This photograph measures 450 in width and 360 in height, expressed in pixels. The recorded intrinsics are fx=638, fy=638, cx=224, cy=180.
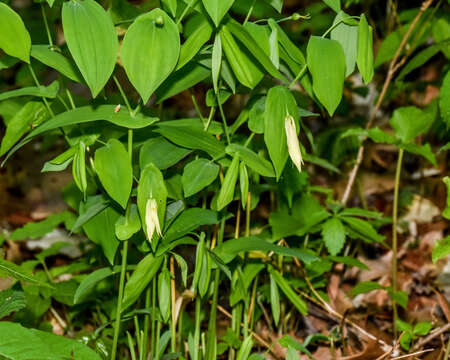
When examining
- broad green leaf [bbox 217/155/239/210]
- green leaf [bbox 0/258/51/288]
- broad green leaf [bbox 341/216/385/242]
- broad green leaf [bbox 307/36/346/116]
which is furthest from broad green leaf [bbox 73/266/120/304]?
broad green leaf [bbox 341/216/385/242]

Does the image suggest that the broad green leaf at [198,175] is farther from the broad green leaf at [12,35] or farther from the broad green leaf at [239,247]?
the broad green leaf at [12,35]

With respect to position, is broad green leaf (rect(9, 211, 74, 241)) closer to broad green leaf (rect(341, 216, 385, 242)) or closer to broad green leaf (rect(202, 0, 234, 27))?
broad green leaf (rect(341, 216, 385, 242))

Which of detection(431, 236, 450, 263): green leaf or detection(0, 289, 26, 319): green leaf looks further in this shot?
detection(431, 236, 450, 263): green leaf

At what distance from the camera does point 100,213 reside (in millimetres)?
1248

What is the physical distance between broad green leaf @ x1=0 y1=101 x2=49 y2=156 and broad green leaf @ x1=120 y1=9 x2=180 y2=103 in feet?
1.18

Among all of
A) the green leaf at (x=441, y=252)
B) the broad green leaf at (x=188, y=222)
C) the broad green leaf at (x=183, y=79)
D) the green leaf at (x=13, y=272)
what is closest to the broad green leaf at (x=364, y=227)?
the green leaf at (x=441, y=252)

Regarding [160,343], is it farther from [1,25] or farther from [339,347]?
[1,25]

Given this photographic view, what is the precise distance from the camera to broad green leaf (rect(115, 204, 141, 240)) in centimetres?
113

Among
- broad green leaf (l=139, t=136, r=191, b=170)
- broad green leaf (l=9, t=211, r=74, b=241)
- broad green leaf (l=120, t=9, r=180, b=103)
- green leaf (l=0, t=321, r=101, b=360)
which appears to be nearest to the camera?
green leaf (l=0, t=321, r=101, b=360)

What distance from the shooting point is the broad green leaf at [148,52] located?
96cm

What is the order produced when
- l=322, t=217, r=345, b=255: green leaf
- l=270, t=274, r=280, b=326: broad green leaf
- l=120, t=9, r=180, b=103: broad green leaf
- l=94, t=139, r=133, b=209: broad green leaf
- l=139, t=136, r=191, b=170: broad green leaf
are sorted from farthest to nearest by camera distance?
1. l=322, t=217, r=345, b=255: green leaf
2. l=270, t=274, r=280, b=326: broad green leaf
3. l=139, t=136, r=191, b=170: broad green leaf
4. l=94, t=139, r=133, b=209: broad green leaf
5. l=120, t=9, r=180, b=103: broad green leaf

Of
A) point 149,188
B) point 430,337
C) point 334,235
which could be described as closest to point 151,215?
point 149,188

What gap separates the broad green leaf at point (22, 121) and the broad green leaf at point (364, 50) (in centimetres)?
63

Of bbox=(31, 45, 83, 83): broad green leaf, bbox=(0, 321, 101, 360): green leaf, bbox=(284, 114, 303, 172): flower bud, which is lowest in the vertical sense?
bbox=(0, 321, 101, 360): green leaf
